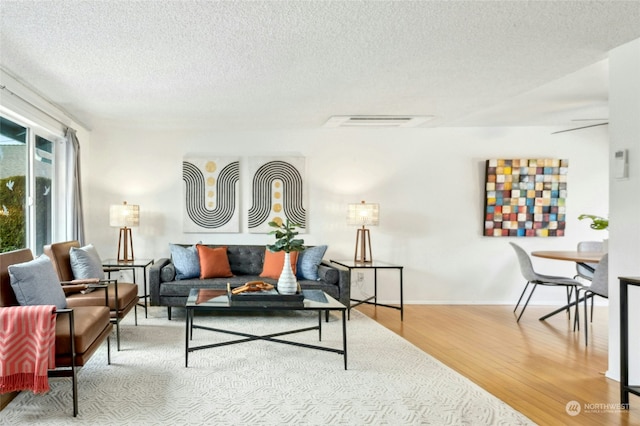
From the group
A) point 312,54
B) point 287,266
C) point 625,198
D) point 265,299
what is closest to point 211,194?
point 287,266

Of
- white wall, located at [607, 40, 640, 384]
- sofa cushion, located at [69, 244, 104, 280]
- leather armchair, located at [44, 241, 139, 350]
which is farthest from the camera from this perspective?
sofa cushion, located at [69, 244, 104, 280]

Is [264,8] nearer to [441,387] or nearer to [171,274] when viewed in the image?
[441,387]

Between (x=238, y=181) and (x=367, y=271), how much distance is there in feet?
6.88

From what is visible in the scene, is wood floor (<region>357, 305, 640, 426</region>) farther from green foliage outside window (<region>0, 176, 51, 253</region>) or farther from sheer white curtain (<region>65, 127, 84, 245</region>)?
green foliage outside window (<region>0, 176, 51, 253</region>)

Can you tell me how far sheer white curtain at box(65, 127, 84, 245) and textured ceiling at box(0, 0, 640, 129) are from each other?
1.17 ft

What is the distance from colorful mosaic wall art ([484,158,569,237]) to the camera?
6223mm

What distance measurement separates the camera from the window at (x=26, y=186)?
4.20m

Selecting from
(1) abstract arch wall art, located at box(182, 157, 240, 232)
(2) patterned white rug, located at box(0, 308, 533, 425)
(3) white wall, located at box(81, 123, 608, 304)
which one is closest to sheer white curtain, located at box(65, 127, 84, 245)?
(1) abstract arch wall art, located at box(182, 157, 240, 232)

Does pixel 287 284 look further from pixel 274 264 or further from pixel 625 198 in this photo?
pixel 625 198

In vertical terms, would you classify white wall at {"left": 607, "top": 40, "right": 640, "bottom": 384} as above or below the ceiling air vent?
below

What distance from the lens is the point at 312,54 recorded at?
330 cm

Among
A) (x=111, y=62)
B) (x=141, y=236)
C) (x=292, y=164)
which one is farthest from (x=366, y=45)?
(x=141, y=236)

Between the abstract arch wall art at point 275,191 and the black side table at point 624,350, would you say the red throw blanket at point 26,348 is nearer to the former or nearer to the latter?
the black side table at point 624,350

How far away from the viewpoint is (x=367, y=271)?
6266 millimetres
